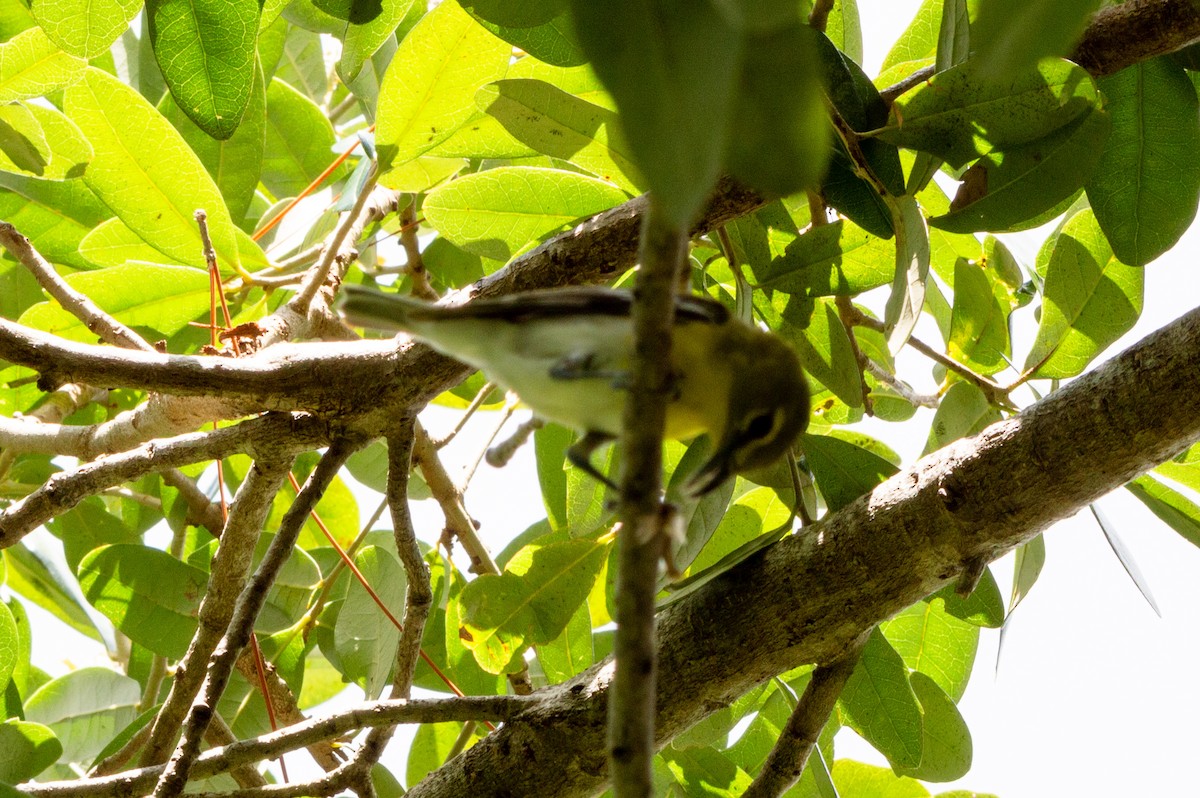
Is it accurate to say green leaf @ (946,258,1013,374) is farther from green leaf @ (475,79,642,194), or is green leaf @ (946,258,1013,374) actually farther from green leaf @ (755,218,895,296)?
green leaf @ (475,79,642,194)

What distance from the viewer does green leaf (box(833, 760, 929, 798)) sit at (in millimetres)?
2357

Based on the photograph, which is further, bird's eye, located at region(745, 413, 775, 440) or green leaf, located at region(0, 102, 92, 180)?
green leaf, located at region(0, 102, 92, 180)

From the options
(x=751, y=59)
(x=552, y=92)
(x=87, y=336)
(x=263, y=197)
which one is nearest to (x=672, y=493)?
(x=552, y=92)

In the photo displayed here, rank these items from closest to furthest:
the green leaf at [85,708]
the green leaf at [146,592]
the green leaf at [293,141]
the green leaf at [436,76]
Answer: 1. the green leaf at [436,76]
2. the green leaf at [146,592]
3. the green leaf at [85,708]
4. the green leaf at [293,141]

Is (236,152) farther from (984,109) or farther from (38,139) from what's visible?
(984,109)

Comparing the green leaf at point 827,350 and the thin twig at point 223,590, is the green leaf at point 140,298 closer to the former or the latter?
the thin twig at point 223,590

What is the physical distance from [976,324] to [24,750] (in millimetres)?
2401

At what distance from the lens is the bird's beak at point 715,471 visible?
1246mm

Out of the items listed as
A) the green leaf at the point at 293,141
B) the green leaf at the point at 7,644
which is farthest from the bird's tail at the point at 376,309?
the green leaf at the point at 293,141

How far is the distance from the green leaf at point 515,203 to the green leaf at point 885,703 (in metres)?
1.09

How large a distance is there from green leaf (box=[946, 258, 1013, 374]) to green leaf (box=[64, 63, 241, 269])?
182cm

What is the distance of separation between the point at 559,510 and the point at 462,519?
0.26 metres

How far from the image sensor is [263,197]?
3.55 meters

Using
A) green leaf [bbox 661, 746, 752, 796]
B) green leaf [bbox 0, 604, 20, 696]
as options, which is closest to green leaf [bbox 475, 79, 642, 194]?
green leaf [bbox 661, 746, 752, 796]
